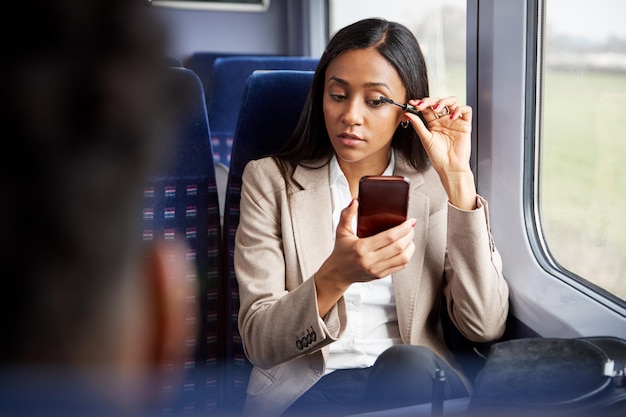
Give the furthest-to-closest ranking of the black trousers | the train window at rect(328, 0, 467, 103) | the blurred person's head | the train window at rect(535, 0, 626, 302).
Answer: the train window at rect(328, 0, 467, 103)
the train window at rect(535, 0, 626, 302)
the black trousers
the blurred person's head

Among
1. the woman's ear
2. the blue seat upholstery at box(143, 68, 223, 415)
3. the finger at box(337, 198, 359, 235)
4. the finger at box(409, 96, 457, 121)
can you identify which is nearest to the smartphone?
the finger at box(337, 198, 359, 235)

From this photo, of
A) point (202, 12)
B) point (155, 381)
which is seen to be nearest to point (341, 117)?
point (155, 381)

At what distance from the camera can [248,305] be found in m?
1.26

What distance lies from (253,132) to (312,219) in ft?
0.99

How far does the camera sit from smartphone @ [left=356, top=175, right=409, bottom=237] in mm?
1037

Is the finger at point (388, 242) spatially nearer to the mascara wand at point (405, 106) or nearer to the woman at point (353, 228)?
the woman at point (353, 228)

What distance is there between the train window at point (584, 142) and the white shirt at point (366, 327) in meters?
0.39

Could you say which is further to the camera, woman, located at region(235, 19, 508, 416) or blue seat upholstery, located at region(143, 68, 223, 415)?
blue seat upholstery, located at region(143, 68, 223, 415)

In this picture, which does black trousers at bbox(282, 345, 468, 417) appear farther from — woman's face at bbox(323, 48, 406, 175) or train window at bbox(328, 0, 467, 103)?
train window at bbox(328, 0, 467, 103)

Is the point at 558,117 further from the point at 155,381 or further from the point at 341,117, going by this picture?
the point at 155,381

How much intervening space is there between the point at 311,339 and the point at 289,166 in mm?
410

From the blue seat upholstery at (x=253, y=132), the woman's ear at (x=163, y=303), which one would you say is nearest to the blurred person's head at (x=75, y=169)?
the woman's ear at (x=163, y=303)

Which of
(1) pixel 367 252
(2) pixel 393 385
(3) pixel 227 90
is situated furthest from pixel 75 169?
(3) pixel 227 90

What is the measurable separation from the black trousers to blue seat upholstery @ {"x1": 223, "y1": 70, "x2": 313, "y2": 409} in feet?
1.14
